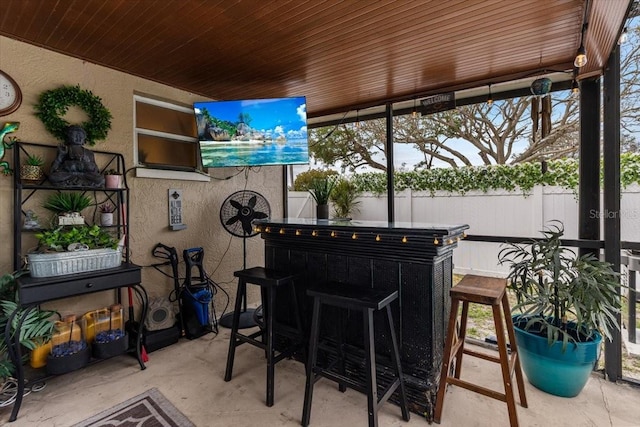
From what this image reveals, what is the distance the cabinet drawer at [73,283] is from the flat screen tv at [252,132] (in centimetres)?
133

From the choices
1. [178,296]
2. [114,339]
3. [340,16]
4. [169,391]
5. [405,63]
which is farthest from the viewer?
[178,296]

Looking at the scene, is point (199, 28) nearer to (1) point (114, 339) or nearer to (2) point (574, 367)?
(1) point (114, 339)

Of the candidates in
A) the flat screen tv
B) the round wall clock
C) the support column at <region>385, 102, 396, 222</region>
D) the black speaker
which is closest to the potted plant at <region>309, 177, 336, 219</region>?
the flat screen tv

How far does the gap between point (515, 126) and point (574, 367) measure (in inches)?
97.9

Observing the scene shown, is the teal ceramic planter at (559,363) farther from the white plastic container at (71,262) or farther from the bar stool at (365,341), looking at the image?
the white plastic container at (71,262)

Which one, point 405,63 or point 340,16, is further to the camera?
point 405,63

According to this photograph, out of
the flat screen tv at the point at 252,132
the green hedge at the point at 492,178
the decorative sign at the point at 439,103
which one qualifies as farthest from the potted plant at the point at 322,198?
the decorative sign at the point at 439,103

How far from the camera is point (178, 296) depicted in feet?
9.86

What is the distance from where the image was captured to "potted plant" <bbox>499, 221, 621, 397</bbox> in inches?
79.9

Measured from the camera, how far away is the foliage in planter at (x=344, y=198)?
3.77 meters

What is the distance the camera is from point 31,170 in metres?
2.21

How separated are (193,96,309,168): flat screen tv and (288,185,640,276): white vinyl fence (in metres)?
1.18

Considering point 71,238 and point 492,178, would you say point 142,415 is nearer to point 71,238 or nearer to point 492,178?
point 71,238

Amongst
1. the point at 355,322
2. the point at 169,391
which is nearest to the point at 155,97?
the point at 169,391
